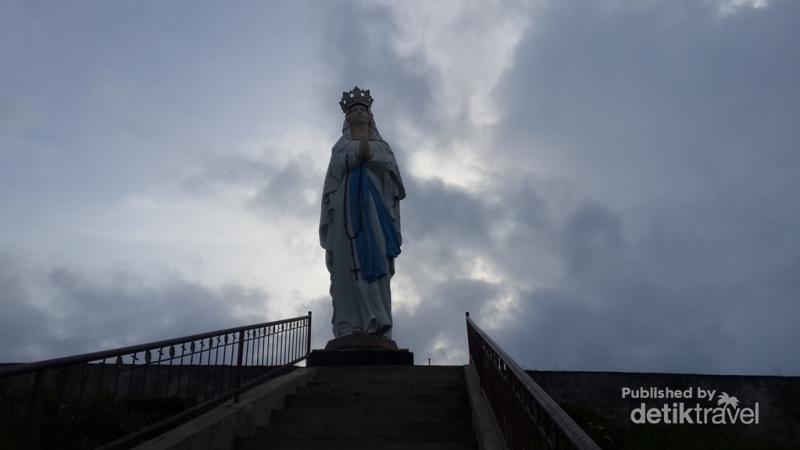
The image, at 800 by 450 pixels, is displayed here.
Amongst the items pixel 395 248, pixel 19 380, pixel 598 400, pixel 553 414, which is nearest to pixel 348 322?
pixel 395 248

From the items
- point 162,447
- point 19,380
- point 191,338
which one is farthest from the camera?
point 191,338

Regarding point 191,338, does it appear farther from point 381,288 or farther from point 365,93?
point 365,93

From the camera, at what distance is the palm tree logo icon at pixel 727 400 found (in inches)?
301

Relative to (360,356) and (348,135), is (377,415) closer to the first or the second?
(360,356)

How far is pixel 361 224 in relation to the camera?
10336 mm

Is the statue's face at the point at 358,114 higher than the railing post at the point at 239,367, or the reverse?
the statue's face at the point at 358,114

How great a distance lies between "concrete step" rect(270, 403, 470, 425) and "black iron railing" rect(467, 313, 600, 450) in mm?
463

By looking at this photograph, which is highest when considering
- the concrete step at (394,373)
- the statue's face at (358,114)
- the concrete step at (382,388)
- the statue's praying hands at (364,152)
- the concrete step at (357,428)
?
the statue's face at (358,114)

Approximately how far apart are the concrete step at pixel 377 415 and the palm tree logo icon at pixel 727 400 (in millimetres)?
3570

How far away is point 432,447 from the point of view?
5430 millimetres

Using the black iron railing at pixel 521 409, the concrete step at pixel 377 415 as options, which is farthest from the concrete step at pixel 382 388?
the black iron railing at pixel 521 409

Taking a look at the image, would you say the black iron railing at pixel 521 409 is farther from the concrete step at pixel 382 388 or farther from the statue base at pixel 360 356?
the statue base at pixel 360 356

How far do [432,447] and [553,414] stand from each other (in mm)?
2917

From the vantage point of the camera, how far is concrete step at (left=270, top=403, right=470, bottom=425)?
639cm
